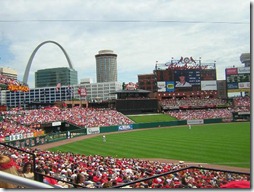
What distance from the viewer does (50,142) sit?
107 feet

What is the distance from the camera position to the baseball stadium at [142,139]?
13.5ft

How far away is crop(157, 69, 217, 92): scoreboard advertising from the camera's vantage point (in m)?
63.5

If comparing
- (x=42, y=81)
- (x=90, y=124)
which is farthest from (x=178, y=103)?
(x=42, y=81)

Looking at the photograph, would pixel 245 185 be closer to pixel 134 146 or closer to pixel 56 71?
pixel 134 146

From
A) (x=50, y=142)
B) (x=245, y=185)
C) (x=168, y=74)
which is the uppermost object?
(x=168, y=74)

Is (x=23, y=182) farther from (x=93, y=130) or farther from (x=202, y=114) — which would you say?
(x=202, y=114)

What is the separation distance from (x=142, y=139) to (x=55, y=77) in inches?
5058

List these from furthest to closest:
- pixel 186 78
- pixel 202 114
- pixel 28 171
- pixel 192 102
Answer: pixel 192 102 < pixel 186 78 < pixel 202 114 < pixel 28 171

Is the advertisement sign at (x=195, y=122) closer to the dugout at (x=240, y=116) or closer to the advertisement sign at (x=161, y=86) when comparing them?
the dugout at (x=240, y=116)

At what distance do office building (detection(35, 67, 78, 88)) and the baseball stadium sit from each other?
62055 millimetres

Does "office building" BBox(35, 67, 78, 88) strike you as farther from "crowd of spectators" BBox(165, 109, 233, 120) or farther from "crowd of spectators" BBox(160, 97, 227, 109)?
"crowd of spectators" BBox(165, 109, 233, 120)

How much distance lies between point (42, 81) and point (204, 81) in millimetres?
114472

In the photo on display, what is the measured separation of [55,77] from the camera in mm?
153750

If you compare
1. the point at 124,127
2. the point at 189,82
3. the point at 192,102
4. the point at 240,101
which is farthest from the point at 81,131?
the point at 240,101
